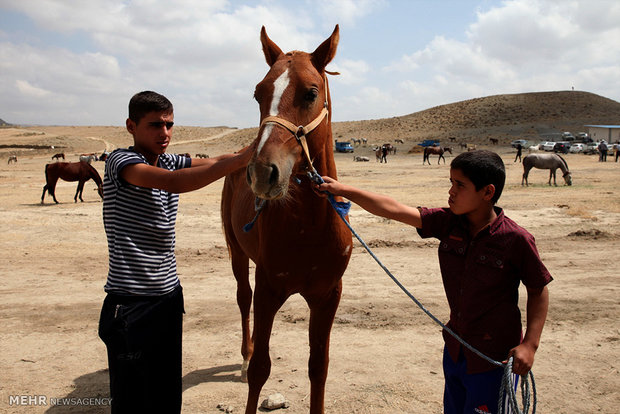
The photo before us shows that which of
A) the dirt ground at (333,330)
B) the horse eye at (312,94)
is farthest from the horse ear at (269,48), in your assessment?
the dirt ground at (333,330)

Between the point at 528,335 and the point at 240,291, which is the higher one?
the point at 528,335

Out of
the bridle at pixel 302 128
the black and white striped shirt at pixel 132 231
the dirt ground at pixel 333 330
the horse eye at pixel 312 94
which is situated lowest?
the dirt ground at pixel 333 330

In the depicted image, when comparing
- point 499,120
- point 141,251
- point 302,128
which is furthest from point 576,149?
point 141,251

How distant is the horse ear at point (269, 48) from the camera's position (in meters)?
3.04

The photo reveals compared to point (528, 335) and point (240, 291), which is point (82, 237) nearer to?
point (240, 291)

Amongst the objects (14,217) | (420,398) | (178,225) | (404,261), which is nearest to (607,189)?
(404,261)

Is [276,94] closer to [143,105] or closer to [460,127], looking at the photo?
[143,105]

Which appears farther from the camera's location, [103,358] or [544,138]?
[544,138]

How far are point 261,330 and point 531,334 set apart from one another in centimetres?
175

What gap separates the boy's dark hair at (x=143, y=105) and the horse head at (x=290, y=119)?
0.58m

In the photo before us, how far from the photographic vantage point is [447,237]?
2441 millimetres

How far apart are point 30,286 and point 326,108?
240 inches

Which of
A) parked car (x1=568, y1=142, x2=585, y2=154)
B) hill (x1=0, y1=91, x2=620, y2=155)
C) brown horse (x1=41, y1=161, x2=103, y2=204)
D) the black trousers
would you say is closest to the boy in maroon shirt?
the black trousers

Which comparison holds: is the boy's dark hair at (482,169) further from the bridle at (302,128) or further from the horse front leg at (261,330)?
the horse front leg at (261,330)
